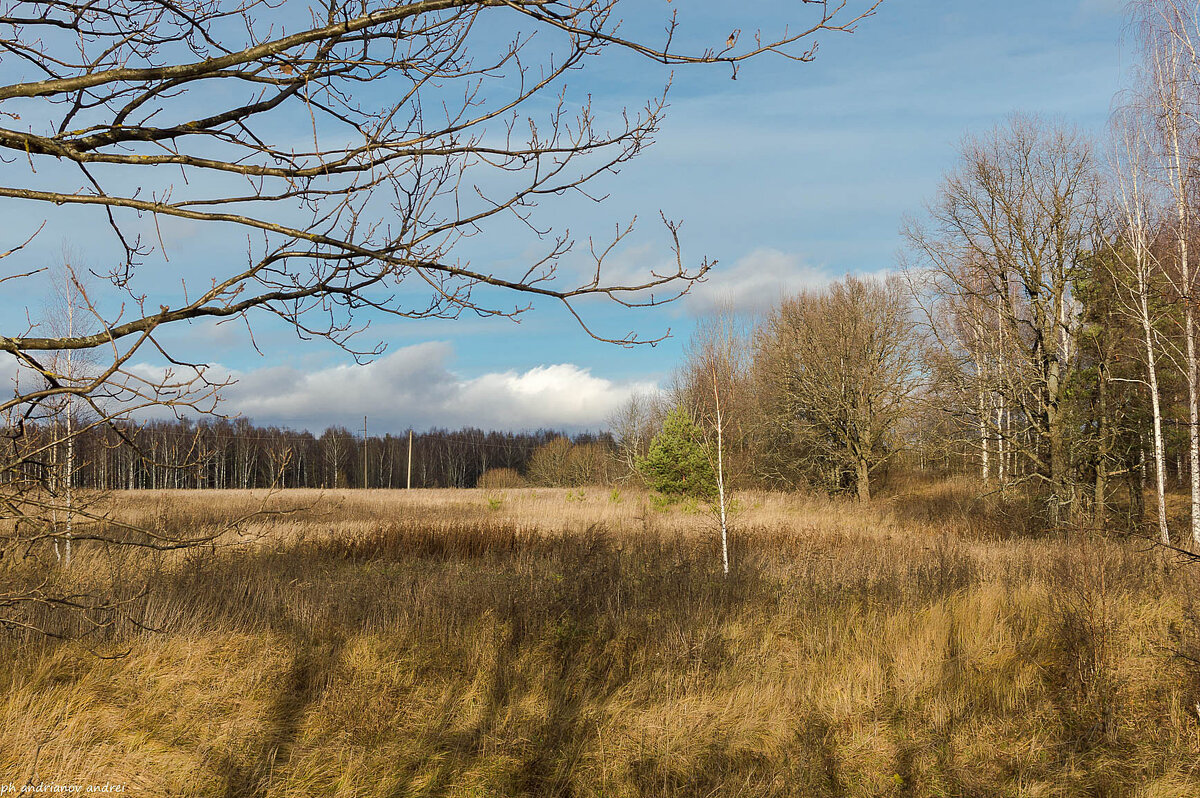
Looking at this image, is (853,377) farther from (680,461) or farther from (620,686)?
(620,686)

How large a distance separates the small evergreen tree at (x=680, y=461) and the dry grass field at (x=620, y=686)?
11.4 meters

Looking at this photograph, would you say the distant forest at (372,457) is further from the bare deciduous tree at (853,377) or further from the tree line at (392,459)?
the bare deciduous tree at (853,377)

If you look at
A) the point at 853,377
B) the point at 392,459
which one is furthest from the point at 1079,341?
the point at 392,459

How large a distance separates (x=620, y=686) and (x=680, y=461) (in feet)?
49.8

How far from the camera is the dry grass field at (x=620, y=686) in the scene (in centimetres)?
399

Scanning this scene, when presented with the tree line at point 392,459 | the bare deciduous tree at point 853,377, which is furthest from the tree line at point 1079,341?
the tree line at point 392,459

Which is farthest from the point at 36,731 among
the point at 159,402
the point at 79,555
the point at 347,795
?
the point at 79,555

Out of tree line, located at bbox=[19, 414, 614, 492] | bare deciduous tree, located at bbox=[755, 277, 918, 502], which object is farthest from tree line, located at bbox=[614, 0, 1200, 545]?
tree line, located at bbox=[19, 414, 614, 492]

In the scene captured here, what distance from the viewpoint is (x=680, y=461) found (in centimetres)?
2012

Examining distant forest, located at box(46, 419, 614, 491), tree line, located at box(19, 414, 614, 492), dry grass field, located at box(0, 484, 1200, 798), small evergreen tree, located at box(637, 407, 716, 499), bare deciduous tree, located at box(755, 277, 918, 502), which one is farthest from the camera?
distant forest, located at box(46, 419, 614, 491)

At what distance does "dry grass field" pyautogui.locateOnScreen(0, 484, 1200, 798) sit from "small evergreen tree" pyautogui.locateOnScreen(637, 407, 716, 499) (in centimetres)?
1138

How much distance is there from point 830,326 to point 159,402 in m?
23.0

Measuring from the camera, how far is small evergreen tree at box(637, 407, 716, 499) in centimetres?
1981

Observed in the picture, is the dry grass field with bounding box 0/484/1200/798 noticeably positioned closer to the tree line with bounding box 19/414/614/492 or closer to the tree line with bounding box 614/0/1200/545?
the tree line with bounding box 614/0/1200/545
